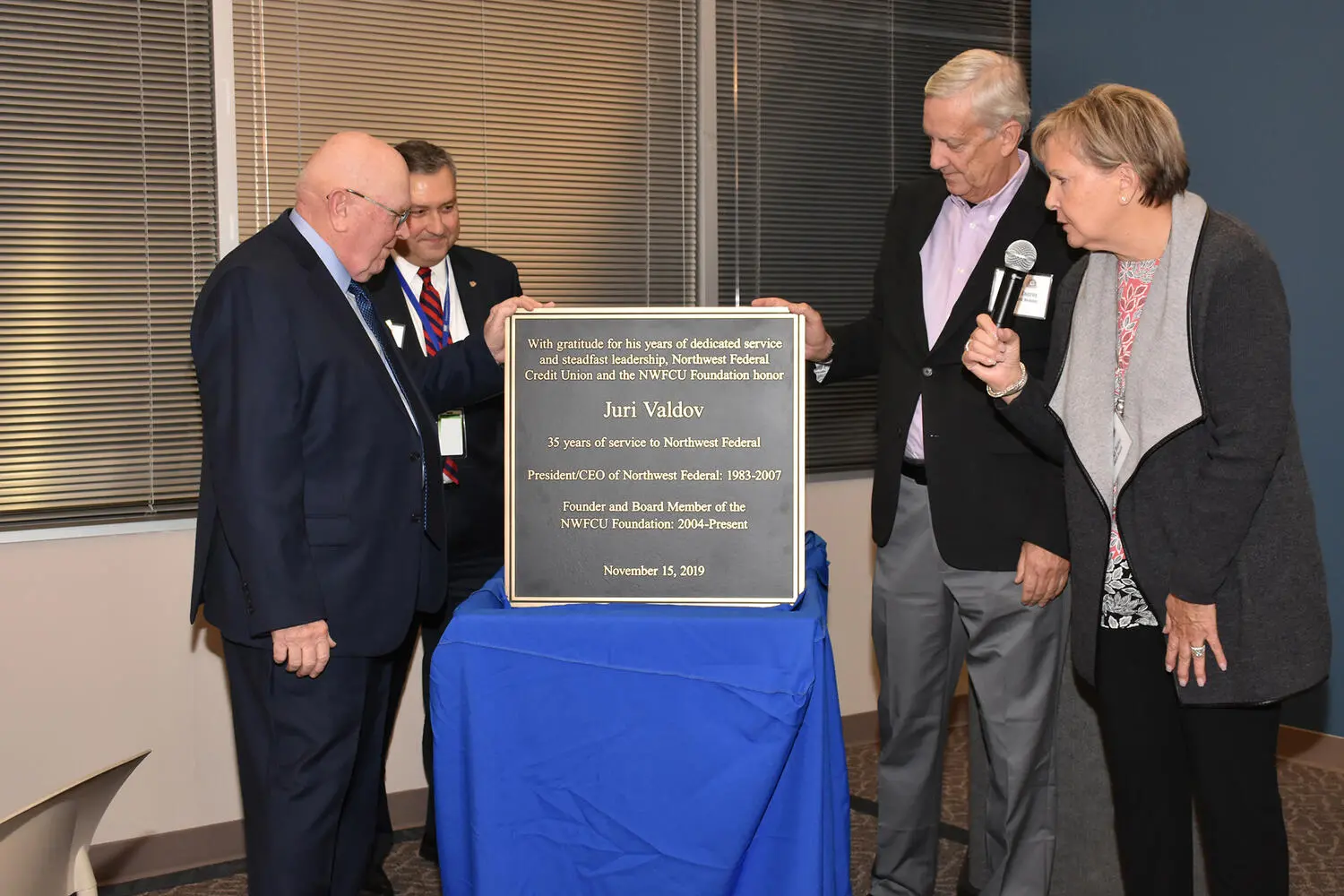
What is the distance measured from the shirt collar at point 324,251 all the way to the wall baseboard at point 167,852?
1955 millimetres

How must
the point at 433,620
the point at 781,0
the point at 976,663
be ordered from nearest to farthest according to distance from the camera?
the point at 976,663, the point at 433,620, the point at 781,0

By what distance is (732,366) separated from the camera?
197 cm

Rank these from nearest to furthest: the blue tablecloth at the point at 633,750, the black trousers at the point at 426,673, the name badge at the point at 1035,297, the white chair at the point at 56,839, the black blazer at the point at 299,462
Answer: the white chair at the point at 56,839
the blue tablecloth at the point at 633,750
the black blazer at the point at 299,462
the name badge at the point at 1035,297
the black trousers at the point at 426,673

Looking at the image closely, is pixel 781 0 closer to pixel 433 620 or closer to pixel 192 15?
pixel 192 15

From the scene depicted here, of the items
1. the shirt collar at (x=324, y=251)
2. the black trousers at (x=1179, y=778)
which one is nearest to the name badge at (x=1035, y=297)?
the black trousers at (x=1179, y=778)

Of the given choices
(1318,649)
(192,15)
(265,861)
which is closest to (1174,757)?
(1318,649)

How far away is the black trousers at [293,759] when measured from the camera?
90.7 inches

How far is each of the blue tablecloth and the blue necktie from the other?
21.1 inches

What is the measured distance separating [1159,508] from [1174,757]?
0.46 meters

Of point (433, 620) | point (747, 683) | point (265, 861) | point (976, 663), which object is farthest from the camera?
point (433, 620)

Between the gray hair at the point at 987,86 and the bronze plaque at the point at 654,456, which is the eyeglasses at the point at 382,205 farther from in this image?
the gray hair at the point at 987,86

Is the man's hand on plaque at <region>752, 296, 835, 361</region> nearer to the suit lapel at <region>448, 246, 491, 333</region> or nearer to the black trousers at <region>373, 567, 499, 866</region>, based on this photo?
the suit lapel at <region>448, 246, 491, 333</region>

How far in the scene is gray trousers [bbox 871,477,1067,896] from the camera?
2.68m

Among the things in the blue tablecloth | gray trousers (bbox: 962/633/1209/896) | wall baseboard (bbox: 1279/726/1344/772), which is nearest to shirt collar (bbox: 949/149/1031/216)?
gray trousers (bbox: 962/633/1209/896)
